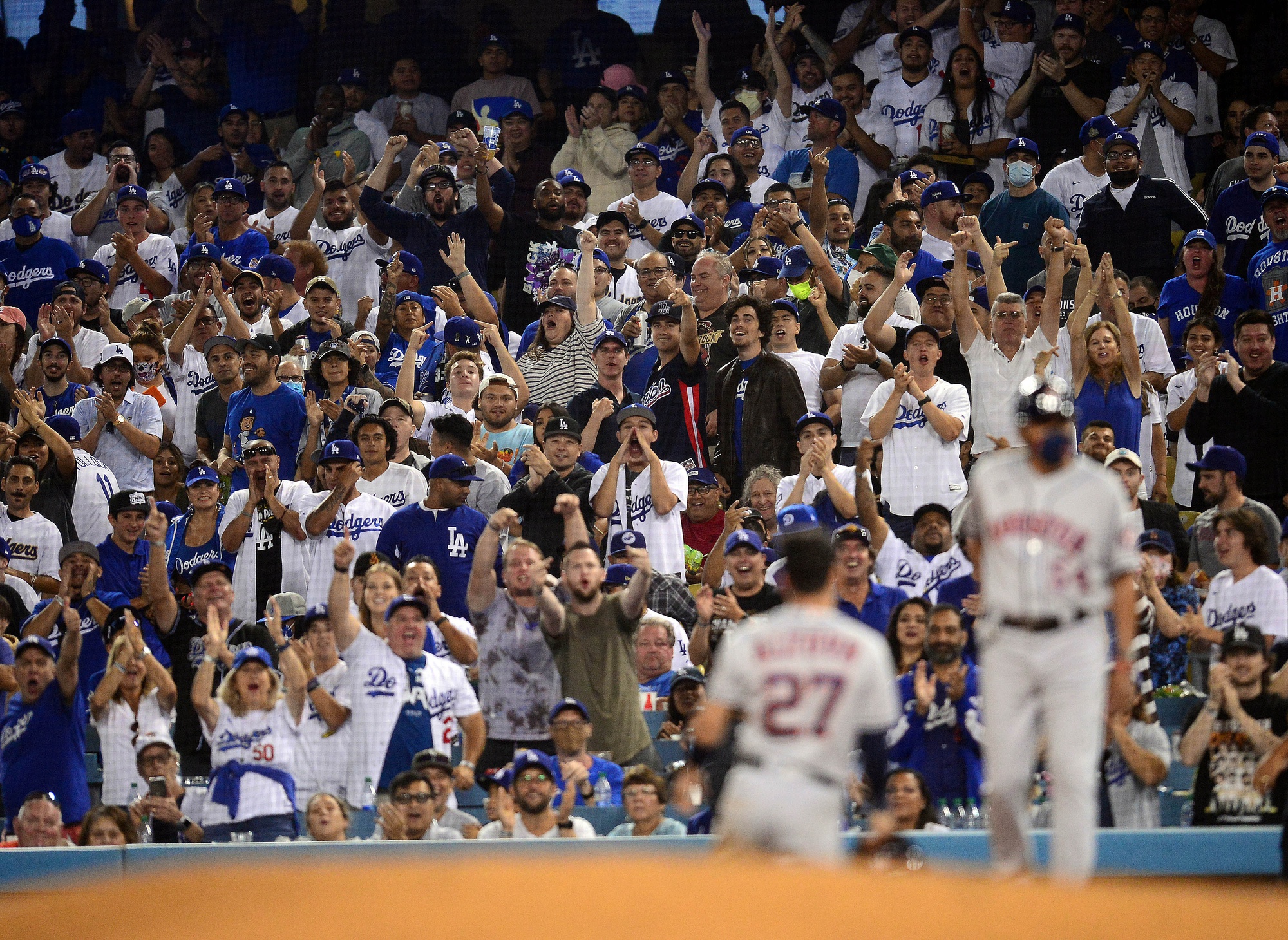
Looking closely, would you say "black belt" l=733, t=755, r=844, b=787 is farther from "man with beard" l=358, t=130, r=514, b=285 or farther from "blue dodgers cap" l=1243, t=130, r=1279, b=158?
"man with beard" l=358, t=130, r=514, b=285

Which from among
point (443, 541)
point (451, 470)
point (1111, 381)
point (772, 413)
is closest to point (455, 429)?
point (451, 470)

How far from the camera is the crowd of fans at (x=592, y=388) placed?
832 centimetres

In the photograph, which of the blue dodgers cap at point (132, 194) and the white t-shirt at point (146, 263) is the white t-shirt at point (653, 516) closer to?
the white t-shirt at point (146, 263)

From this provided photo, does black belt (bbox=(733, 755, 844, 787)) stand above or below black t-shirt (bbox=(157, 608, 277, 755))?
below

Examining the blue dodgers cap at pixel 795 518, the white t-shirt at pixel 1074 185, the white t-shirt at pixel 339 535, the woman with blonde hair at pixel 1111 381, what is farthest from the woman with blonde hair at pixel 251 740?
the white t-shirt at pixel 1074 185

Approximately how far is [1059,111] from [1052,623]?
912cm

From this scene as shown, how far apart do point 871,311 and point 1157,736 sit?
362 cm

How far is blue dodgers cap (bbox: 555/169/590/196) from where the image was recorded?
1310 cm

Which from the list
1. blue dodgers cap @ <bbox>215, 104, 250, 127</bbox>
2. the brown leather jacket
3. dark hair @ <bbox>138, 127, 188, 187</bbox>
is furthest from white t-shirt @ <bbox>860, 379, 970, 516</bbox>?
dark hair @ <bbox>138, 127, 188, 187</bbox>

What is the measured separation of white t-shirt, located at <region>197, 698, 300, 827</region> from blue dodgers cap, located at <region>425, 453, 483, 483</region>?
5.51 ft

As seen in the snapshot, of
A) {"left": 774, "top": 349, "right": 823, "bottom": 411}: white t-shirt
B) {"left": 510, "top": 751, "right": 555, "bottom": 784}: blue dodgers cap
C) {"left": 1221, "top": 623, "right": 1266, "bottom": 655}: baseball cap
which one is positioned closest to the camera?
{"left": 1221, "top": 623, "right": 1266, "bottom": 655}: baseball cap

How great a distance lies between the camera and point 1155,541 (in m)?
8.56

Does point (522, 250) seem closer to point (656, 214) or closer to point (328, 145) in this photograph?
point (656, 214)

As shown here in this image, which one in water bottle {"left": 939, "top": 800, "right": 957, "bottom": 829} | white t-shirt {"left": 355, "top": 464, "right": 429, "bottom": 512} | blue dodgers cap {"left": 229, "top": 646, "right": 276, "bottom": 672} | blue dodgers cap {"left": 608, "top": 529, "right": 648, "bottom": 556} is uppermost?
white t-shirt {"left": 355, "top": 464, "right": 429, "bottom": 512}
